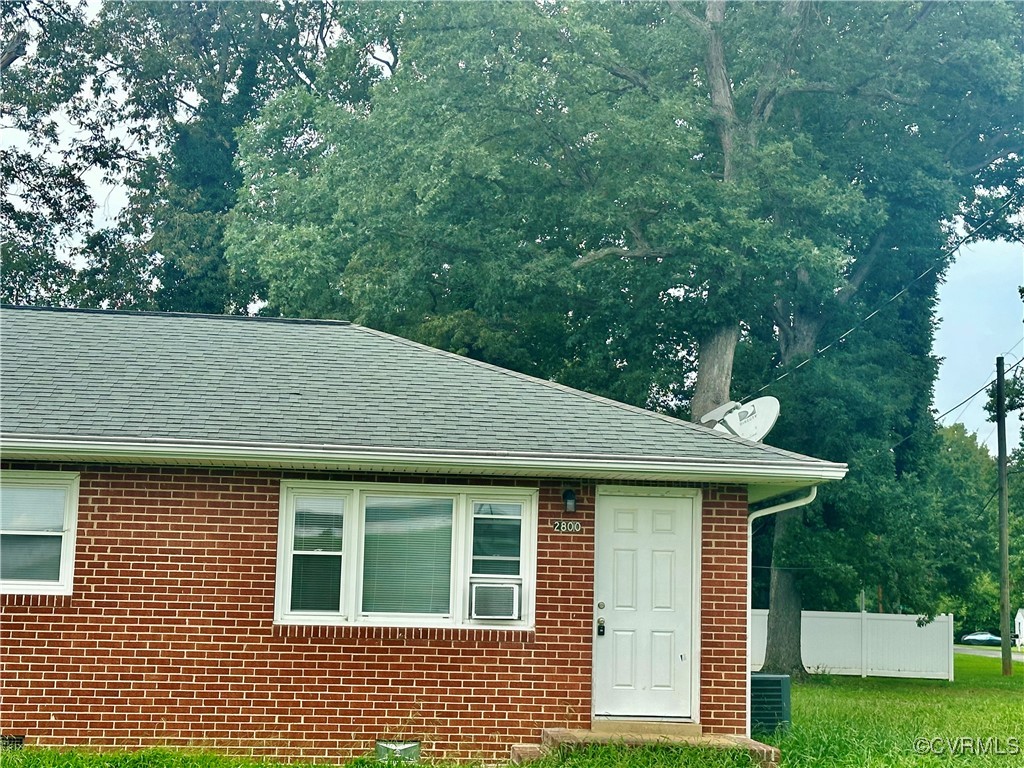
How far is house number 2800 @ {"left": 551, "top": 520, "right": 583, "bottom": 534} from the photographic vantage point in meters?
11.7

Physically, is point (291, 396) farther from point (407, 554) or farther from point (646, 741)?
point (646, 741)

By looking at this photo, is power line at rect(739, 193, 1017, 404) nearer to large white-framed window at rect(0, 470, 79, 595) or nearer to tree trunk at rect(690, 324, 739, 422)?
tree trunk at rect(690, 324, 739, 422)

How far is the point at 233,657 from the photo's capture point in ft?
36.7

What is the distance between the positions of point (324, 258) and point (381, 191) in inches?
83.3

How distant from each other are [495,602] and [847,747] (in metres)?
3.88

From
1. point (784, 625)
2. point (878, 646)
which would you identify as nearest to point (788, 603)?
point (784, 625)

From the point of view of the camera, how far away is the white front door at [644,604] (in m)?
11.6

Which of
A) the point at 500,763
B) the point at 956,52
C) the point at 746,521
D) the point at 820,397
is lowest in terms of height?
the point at 500,763

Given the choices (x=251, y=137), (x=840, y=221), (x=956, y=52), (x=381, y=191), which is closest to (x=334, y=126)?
(x=381, y=191)

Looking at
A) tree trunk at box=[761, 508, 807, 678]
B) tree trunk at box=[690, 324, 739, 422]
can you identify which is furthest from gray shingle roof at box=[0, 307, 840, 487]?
tree trunk at box=[761, 508, 807, 678]

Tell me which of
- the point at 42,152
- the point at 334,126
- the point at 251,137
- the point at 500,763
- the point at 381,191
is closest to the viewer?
the point at 500,763

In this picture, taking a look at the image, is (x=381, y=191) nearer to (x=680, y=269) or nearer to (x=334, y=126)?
(x=334, y=126)

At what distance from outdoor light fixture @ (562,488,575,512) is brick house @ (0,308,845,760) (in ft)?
0.21

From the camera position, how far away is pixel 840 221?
81.8 ft
